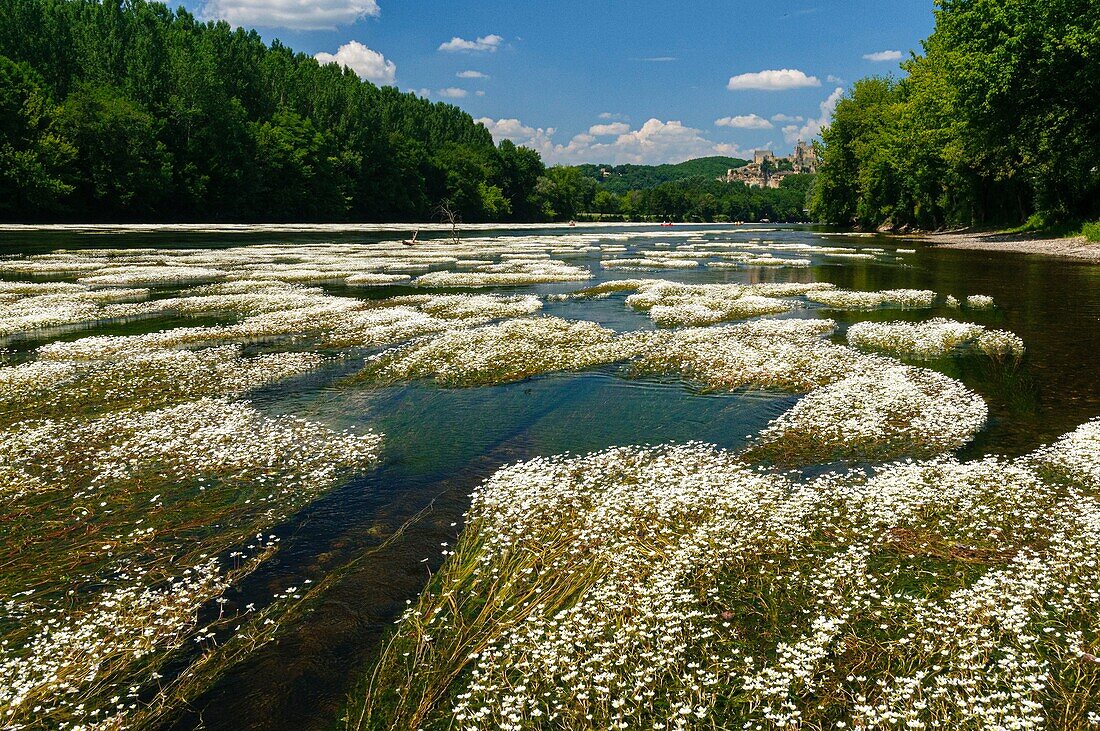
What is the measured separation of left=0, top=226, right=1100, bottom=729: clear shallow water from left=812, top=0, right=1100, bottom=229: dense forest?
31.1 metres

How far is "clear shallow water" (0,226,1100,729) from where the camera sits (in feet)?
27.2

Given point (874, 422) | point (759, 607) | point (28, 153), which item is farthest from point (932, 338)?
point (28, 153)

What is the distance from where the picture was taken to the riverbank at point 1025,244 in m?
57.2

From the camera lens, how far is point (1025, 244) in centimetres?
6688

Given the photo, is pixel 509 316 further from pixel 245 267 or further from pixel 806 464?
pixel 245 267

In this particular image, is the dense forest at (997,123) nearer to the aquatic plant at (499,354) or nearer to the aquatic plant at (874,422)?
the aquatic plant at (874,422)

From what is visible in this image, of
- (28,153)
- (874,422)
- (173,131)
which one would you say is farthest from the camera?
(173,131)

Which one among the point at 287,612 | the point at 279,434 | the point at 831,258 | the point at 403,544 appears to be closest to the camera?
the point at 287,612

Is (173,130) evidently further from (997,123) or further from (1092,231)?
(1092,231)

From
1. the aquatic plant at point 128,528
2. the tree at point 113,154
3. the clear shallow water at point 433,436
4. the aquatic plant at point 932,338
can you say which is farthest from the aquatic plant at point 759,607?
the tree at point 113,154

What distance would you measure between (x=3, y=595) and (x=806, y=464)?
14.6 m

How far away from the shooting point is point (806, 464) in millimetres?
14234

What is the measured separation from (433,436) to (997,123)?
220ft

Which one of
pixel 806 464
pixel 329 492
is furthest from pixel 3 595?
pixel 806 464
